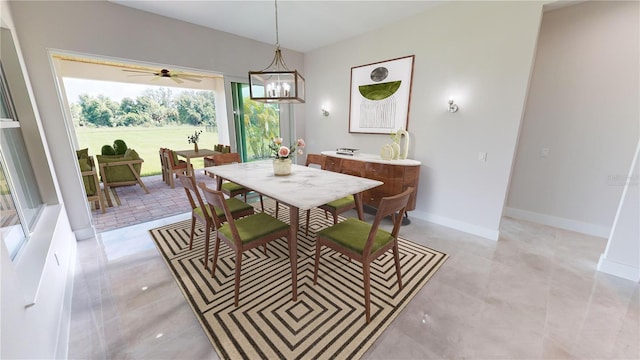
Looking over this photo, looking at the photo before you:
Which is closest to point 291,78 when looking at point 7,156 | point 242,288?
point 242,288

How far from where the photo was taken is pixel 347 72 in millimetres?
3887

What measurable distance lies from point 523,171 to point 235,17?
4.54m

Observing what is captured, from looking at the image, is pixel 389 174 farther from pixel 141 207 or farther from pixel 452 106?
pixel 141 207

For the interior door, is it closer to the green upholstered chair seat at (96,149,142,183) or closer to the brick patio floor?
the brick patio floor

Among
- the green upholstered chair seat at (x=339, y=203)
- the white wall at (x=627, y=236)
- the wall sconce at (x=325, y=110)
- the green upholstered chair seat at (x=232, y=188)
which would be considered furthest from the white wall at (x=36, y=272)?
the white wall at (x=627, y=236)

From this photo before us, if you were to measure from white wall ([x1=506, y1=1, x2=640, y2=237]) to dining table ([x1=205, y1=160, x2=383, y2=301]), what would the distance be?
2.63 metres

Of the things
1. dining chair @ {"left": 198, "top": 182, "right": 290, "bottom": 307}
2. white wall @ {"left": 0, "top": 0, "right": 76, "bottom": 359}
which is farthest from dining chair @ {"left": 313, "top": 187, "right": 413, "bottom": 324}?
white wall @ {"left": 0, "top": 0, "right": 76, "bottom": 359}

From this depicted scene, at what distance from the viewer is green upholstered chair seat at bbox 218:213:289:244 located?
180 cm

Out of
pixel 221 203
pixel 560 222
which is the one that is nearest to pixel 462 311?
pixel 221 203

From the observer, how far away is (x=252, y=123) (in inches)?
170

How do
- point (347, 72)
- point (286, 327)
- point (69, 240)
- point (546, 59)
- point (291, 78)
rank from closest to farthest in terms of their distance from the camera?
point (286, 327)
point (291, 78)
point (69, 240)
point (546, 59)
point (347, 72)

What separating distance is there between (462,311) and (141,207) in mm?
4573

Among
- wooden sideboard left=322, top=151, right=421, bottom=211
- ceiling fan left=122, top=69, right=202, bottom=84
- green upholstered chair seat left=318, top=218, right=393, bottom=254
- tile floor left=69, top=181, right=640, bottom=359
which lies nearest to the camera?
tile floor left=69, top=181, right=640, bottom=359

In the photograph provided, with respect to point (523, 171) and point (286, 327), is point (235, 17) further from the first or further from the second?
point (523, 171)
